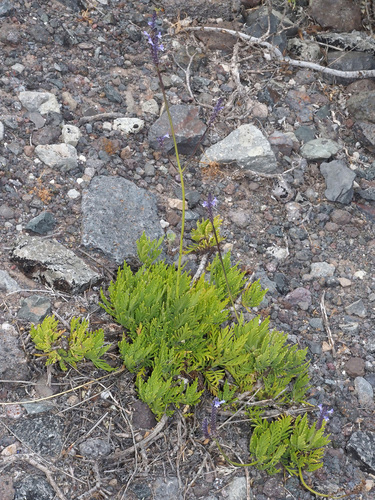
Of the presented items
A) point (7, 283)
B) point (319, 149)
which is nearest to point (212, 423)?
point (7, 283)

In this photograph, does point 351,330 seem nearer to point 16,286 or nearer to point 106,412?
point 106,412

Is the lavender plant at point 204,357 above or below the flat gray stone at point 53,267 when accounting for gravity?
below

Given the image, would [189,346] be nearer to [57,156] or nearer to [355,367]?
[355,367]

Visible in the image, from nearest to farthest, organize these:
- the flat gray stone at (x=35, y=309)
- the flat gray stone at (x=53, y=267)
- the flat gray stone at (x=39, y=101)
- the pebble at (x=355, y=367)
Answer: the flat gray stone at (x=35, y=309)
the flat gray stone at (x=53, y=267)
the pebble at (x=355, y=367)
the flat gray stone at (x=39, y=101)

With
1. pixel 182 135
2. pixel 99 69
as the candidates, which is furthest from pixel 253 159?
pixel 99 69

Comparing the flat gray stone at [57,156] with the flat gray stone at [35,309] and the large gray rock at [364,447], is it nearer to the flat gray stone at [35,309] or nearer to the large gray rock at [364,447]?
the flat gray stone at [35,309]

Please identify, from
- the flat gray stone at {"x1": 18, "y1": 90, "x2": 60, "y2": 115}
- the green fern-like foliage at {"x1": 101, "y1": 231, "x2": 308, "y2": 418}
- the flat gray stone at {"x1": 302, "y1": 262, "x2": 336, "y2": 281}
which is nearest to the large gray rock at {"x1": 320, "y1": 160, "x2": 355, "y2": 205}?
the flat gray stone at {"x1": 302, "y1": 262, "x2": 336, "y2": 281}

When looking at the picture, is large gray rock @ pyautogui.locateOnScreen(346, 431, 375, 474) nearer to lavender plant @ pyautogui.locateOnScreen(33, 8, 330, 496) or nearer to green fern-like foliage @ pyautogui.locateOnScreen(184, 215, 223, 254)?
lavender plant @ pyautogui.locateOnScreen(33, 8, 330, 496)

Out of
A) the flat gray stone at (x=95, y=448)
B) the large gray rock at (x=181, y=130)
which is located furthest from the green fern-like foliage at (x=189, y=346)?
the large gray rock at (x=181, y=130)
